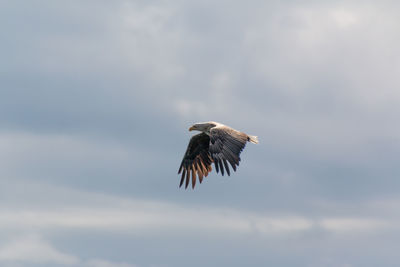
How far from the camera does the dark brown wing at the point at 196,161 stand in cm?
4812

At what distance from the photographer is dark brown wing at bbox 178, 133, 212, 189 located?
1895 inches

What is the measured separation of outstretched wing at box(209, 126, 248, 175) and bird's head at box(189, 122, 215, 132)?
2.99m

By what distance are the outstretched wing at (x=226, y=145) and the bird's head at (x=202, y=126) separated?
2.99m

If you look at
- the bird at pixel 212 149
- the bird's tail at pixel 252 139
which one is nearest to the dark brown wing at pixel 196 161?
the bird at pixel 212 149

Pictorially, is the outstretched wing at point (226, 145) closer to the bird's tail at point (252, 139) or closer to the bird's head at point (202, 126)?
the bird's tail at point (252, 139)

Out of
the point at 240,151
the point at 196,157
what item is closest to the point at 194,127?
the point at 196,157

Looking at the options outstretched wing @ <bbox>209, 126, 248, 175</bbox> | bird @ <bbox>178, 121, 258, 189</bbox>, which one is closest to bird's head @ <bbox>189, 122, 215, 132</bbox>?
bird @ <bbox>178, 121, 258, 189</bbox>

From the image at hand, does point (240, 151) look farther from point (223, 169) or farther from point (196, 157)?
point (196, 157)

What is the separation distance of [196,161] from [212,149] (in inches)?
327

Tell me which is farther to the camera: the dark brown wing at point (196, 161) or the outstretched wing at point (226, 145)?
the dark brown wing at point (196, 161)

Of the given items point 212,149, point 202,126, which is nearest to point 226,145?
point 212,149

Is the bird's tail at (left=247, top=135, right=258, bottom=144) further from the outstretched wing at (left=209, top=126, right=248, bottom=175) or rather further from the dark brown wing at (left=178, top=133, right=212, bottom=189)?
the dark brown wing at (left=178, top=133, right=212, bottom=189)

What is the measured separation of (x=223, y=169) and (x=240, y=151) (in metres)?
1.49

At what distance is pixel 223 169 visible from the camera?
129 ft
